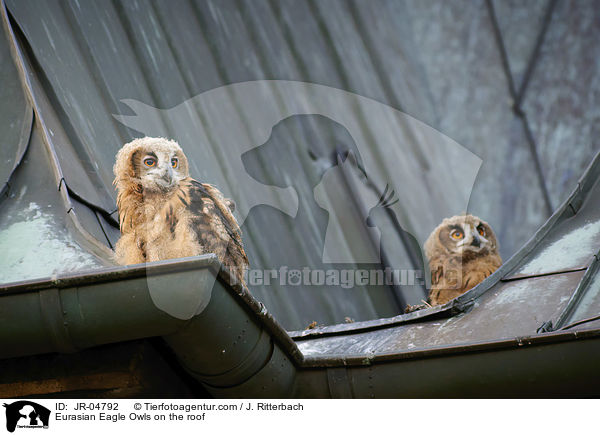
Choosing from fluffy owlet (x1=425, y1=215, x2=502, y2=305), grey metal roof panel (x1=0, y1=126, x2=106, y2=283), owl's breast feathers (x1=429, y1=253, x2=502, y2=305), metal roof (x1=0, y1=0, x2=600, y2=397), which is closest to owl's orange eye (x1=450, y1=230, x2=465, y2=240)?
fluffy owlet (x1=425, y1=215, x2=502, y2=305)

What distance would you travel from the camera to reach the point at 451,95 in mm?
5797

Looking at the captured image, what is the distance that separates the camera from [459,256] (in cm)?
427

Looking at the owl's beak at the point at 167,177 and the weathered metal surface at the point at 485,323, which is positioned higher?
the owl's beak at the point at 167,177

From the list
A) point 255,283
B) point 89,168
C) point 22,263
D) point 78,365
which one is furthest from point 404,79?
point 78,365

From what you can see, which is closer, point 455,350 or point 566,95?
point 455,350

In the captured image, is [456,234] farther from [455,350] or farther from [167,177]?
[455,350]

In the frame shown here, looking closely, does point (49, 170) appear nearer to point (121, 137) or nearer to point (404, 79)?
point (121, 137)

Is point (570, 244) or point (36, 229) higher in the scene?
point (36, 229)

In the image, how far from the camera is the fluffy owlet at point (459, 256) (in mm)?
4180

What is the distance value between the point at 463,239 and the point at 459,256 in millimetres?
116

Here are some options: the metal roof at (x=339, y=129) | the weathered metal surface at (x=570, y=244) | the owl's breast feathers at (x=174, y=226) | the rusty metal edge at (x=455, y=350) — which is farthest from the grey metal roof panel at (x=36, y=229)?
the weathered metal surface at (x=570, y=244)

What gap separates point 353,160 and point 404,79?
75cm

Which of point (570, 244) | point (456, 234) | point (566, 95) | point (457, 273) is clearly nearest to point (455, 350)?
point (570, 244)

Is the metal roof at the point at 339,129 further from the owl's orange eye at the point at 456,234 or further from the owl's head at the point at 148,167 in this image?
the owl's orange eye at the point at 456,234
